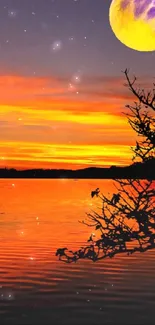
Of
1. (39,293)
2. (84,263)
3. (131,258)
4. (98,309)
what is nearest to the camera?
(98,309)

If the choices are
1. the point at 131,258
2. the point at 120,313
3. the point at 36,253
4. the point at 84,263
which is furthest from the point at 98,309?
the point at 36,253

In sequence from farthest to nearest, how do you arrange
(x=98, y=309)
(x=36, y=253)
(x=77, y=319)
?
(x=36, y=253)
(x=98, y=309)
(x=77, y=319)

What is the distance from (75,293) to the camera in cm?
3200

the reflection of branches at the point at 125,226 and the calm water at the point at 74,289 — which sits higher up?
the reflection of branches at the point at 125,226

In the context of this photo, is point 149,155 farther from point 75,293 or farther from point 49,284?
point 49,284

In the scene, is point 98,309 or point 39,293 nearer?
point 98,309

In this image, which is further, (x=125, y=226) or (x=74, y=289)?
(x=74, y=289)

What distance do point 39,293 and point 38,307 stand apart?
3097mm

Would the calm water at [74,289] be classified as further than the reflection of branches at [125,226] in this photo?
Yes

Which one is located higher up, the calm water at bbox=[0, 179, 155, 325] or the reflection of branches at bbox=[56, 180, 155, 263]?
the reflection of branches at bbox=[56, 180, 155, 263]

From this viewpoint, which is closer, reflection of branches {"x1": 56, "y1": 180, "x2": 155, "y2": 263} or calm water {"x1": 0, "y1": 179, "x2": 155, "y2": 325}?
reflection of branches {"x1": 56, "y1": 180, "x2": 155, "y2": 263}

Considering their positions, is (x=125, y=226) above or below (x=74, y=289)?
above

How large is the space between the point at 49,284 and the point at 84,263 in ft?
27.2

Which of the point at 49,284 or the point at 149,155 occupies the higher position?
the point at 149,155
